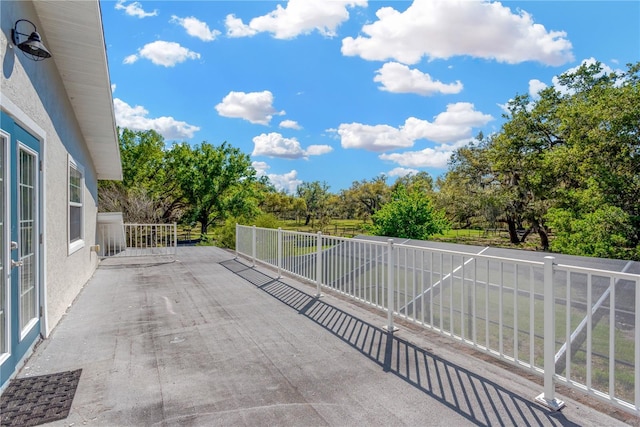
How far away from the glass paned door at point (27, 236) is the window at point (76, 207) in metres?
1.93

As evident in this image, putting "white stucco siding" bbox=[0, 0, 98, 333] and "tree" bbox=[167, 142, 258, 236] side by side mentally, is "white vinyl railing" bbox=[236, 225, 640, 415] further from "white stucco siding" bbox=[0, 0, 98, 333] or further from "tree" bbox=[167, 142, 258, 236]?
"tree" bbox=[167, 142, 258, 236]

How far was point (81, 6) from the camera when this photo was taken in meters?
3.70

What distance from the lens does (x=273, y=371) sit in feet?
9.21

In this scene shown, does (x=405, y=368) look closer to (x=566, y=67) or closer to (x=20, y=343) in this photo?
(x=20, y=343)

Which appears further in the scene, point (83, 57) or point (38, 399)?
point (83, 57)

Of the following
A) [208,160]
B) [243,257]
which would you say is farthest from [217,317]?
[208,160]

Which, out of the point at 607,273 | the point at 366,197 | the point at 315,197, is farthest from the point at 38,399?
the point at 315,197

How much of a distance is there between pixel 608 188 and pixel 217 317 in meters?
11.0

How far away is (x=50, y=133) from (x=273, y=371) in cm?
384

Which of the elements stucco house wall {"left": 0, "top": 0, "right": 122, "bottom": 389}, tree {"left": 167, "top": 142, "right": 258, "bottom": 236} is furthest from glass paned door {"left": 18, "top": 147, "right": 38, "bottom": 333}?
tree {"left": 167, "top": 142, "right": 258, "bottom": 236}

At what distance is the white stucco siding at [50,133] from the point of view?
112 inches

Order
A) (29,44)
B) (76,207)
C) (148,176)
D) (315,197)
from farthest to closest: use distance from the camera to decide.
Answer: (315,197)
(148,176)
(76,207)
(29,44)

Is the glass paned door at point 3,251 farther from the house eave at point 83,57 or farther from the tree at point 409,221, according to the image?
the tree at point 409,221

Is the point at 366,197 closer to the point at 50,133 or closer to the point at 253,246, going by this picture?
the point at 253,246
